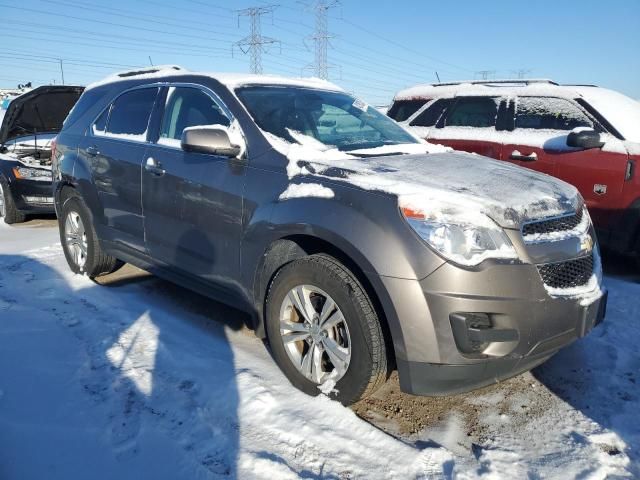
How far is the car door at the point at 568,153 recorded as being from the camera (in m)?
4.82

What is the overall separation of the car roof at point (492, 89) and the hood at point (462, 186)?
9.55 ft

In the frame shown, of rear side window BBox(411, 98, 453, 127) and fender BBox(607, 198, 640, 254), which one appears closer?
fender BBox(607, 198, 640, 254)

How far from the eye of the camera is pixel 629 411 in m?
2.67

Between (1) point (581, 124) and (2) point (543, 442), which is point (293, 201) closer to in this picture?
(2) point (543, 442)

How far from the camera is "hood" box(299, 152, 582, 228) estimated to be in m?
2.34

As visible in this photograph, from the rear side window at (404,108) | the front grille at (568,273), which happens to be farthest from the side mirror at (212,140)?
the rear side window at (404,108)

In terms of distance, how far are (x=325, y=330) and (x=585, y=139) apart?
3596mm

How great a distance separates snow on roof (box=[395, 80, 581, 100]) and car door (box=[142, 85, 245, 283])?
3837mm

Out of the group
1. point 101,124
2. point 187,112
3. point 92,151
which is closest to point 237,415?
point 187,112

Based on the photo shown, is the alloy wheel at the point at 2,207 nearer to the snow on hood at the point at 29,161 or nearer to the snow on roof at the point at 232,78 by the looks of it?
the snow on hood at the point at 29,161

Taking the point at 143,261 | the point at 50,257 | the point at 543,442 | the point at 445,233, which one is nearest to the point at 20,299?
the point at 143,261

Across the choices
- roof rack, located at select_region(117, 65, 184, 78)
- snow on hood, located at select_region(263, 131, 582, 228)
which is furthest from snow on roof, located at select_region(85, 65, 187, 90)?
snow on hood, located at select_region(263, 131, 582, 228)

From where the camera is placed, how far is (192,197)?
3.26 metres

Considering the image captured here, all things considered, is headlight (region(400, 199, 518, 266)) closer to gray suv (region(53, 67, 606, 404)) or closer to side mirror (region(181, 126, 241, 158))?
gray suv (region(53, 67, 606, 404))
